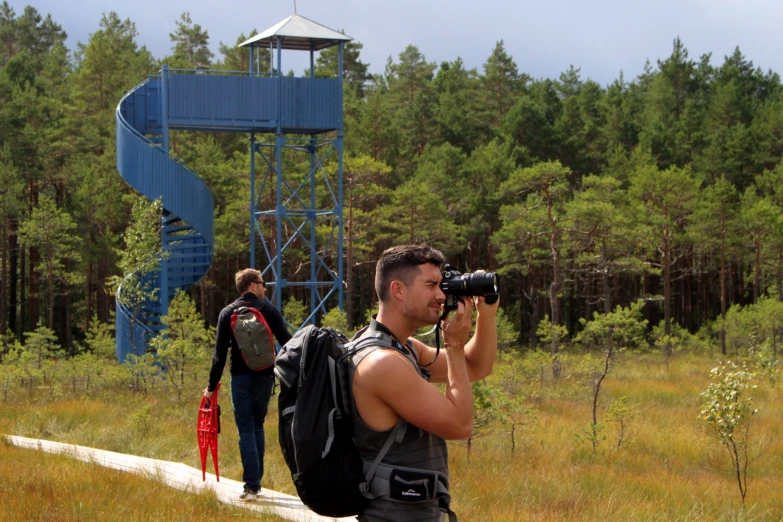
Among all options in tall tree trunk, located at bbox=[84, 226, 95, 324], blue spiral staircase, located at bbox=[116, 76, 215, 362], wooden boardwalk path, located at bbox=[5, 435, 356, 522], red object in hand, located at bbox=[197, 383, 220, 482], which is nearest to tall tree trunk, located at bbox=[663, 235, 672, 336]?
blue spiral staircase, located at bbox=[116, 76, 215, 362]

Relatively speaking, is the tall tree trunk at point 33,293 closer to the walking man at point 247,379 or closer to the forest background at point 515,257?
the forest background at point 515,257

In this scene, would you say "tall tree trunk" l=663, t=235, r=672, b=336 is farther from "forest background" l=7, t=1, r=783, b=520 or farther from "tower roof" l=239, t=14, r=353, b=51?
"tower roof" l=239, t=14, r=353, b=51

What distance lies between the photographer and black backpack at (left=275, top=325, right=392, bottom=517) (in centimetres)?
358

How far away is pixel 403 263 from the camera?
12.3 feet

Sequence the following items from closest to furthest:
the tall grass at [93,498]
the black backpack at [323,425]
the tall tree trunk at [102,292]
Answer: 1. the black backpack at [323,425]
2. the tall grass at [93,498]
3. the tall tree trunk at [102,292]

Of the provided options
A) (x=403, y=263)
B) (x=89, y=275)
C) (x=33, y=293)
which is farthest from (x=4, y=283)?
(x=403, y=263)

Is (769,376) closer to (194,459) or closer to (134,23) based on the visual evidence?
(194,459)

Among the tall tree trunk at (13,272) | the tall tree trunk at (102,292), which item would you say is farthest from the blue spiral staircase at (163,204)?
the tall tree trunk at (13,272)

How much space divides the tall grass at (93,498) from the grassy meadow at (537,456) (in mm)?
27

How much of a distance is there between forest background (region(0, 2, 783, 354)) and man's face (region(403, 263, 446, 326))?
2332cm

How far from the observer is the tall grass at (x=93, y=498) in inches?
252

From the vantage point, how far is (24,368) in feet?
60.0

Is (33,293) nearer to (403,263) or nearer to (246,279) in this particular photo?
(246,279)

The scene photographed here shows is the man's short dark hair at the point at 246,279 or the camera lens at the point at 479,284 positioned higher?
the camera lens at the point at 479,284
